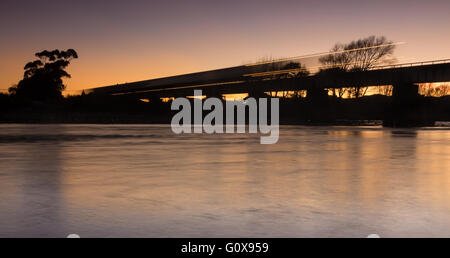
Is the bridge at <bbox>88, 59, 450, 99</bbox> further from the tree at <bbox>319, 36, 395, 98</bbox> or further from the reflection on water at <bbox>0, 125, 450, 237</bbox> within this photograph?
the reflection on water at <bbox>0, 125, 450, 237</bbox>

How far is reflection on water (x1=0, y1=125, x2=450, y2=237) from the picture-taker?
6086 mm

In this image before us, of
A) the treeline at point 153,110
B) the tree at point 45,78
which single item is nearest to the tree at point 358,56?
the treeline at point 153,110

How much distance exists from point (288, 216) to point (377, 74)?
2460 inches

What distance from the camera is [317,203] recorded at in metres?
7.86

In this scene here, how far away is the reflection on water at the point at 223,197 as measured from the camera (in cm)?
609

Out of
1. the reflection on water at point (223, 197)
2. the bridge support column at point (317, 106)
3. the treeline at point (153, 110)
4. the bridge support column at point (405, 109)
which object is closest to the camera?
the reflection on water at point (223, 197)

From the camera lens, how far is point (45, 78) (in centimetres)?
8081

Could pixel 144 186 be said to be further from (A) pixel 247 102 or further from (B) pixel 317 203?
(A) pixel 247 102

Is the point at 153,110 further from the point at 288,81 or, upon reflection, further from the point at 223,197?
the point at 223,197

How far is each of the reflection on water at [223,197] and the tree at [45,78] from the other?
70633 millimetres

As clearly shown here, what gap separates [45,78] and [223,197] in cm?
7901

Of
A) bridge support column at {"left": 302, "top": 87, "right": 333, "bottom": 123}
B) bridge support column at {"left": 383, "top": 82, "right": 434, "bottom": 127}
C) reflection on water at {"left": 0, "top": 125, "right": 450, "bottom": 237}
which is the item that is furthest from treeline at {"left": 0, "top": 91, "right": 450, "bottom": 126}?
reflection on water at {"left": 0, "top": 125, "right": 450, "bottom": 237}

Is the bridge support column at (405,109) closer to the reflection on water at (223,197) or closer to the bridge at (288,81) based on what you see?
the bridge at (288,81)
